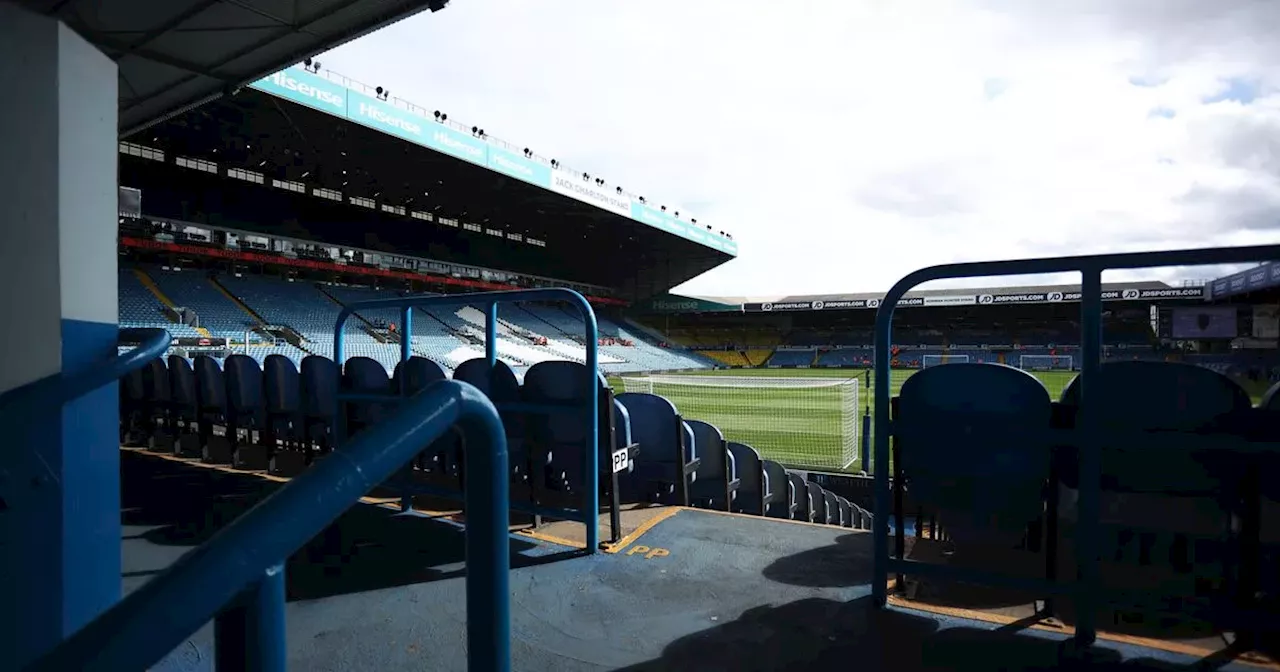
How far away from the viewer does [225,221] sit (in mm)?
28672

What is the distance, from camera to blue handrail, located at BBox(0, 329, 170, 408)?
2170 millimetres

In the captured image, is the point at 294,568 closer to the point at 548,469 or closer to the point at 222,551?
the point at 548,469

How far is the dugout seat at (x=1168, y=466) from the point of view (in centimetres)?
246

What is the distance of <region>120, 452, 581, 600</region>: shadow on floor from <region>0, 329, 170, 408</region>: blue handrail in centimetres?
81

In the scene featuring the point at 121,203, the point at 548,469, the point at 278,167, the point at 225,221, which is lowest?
the point at 548,469

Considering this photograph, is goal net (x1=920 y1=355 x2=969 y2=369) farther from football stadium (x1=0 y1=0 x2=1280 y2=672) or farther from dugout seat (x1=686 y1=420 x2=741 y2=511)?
dugout seat (x1=686 y1=420 x2=741 y2=511)

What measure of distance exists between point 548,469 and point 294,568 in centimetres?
163

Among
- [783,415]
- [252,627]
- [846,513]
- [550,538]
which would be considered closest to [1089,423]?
[252,627]

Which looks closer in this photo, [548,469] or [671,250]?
[548,469]

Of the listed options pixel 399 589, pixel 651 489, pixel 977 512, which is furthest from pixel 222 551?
pixel 651 489

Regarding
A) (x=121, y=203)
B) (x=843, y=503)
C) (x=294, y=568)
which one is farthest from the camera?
(x=843, y=503)

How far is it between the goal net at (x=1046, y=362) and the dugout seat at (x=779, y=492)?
3734 cm

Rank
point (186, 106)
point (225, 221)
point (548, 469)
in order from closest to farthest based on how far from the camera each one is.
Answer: point (548, 469), point (186, 106), point (225, 221)

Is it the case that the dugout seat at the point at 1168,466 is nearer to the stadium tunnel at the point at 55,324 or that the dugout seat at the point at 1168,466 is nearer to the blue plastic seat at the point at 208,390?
the stadium tunnel at the point at 55,324
